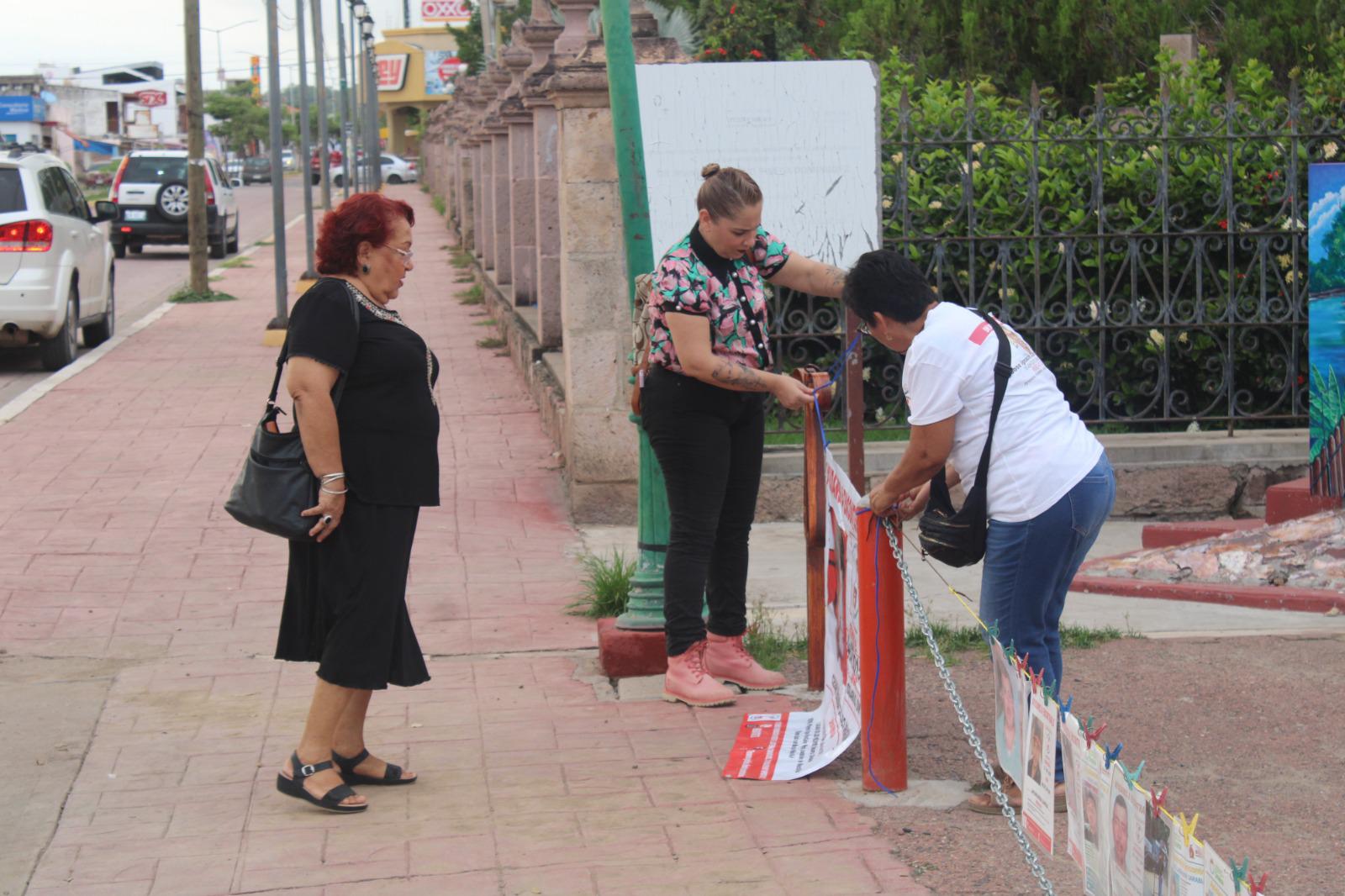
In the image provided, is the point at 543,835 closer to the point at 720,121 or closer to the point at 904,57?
the point at 720,121

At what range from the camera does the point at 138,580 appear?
7199mm

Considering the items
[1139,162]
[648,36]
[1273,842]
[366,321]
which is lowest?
[1273,842]

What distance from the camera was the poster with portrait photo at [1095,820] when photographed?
3012mm

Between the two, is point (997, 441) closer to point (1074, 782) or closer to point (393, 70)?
point (1074, 782)

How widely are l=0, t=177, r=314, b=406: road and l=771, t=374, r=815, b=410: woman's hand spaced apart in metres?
9.42

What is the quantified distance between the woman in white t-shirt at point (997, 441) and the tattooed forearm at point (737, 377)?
0.73 metres

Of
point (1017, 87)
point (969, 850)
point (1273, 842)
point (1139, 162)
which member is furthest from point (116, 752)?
point (1017, 87)

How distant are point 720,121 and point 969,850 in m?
4.76

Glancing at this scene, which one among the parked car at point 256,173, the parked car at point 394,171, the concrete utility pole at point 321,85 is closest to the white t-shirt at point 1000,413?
the concrete utility pole at point 321,85

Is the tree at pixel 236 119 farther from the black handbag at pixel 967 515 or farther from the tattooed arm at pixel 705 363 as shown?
the black handbag at pixel 967 515

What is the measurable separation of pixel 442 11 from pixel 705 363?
8957 cm

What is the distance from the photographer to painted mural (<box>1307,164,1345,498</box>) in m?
7.66

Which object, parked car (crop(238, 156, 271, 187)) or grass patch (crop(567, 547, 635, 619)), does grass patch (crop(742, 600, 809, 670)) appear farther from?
parked car (crop(238, 156, 271, 187))

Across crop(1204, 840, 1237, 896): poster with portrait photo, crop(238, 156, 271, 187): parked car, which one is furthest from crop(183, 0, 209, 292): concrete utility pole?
crop(238, 156, 271, 187): parked car
